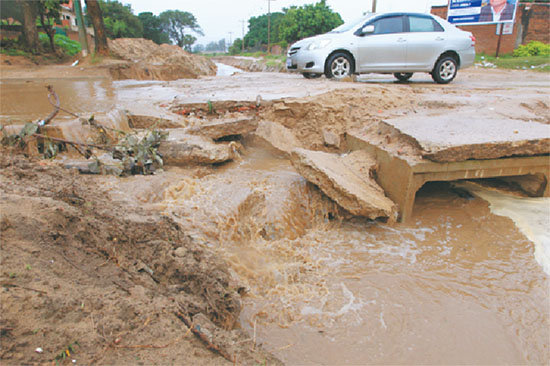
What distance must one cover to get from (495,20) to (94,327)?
23.3 metres

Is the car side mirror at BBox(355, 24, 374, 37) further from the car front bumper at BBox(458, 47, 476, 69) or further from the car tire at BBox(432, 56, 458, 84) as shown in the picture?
the car front bumper at BBox(458, 47, 476, 69)

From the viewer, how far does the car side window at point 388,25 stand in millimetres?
7730

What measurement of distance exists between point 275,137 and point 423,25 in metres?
5.29

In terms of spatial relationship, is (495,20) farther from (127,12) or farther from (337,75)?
(127,12)

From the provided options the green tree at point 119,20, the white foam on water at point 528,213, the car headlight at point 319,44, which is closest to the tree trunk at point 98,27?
the car headlight at point 319,44

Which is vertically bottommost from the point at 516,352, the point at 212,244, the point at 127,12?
the point at 516,352

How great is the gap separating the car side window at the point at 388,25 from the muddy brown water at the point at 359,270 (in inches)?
186

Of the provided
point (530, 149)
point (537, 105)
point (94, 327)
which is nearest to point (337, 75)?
point (537, 105)

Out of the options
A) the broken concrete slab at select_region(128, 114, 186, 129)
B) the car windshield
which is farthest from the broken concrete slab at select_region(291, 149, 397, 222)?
the car windshield

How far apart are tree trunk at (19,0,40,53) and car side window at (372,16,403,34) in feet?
48.6

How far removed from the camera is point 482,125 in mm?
4219

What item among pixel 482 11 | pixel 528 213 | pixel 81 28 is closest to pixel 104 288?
pixel 528 213

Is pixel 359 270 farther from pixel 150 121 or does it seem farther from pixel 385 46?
pixel 385 46

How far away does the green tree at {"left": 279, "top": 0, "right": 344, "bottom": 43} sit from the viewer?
28453 millimetres
